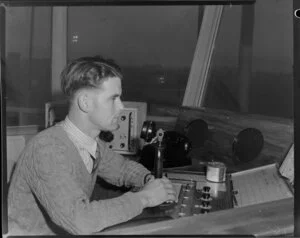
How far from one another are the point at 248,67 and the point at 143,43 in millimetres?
549

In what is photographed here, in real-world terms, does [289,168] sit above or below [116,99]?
below

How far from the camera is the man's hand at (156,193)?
1.08 metres

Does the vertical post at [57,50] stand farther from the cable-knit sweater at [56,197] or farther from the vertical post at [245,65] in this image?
the vertical post at [245,65]

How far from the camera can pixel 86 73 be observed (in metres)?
1.12

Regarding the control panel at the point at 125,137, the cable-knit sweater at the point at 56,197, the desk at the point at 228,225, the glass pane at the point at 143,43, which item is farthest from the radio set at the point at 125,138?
the desk at the point at 228,225

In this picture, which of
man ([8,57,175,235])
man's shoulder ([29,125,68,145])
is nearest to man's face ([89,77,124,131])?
man ([8,57,175,235])

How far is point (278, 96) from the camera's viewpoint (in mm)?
1588

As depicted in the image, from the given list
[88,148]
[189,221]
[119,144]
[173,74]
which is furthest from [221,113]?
[189,221]

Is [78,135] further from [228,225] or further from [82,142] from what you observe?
[228,225]

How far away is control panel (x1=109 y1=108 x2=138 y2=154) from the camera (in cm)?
196

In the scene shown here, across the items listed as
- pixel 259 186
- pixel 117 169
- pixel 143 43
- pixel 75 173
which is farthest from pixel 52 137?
pixel 143 43

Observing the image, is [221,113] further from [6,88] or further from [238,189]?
[6,88]

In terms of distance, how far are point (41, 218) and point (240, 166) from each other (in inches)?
36.1

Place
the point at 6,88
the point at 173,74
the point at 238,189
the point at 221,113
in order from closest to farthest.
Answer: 1. the point at 6,88
2. the point at 238,189
3. the point at 221,113
4. the point at 173,74
